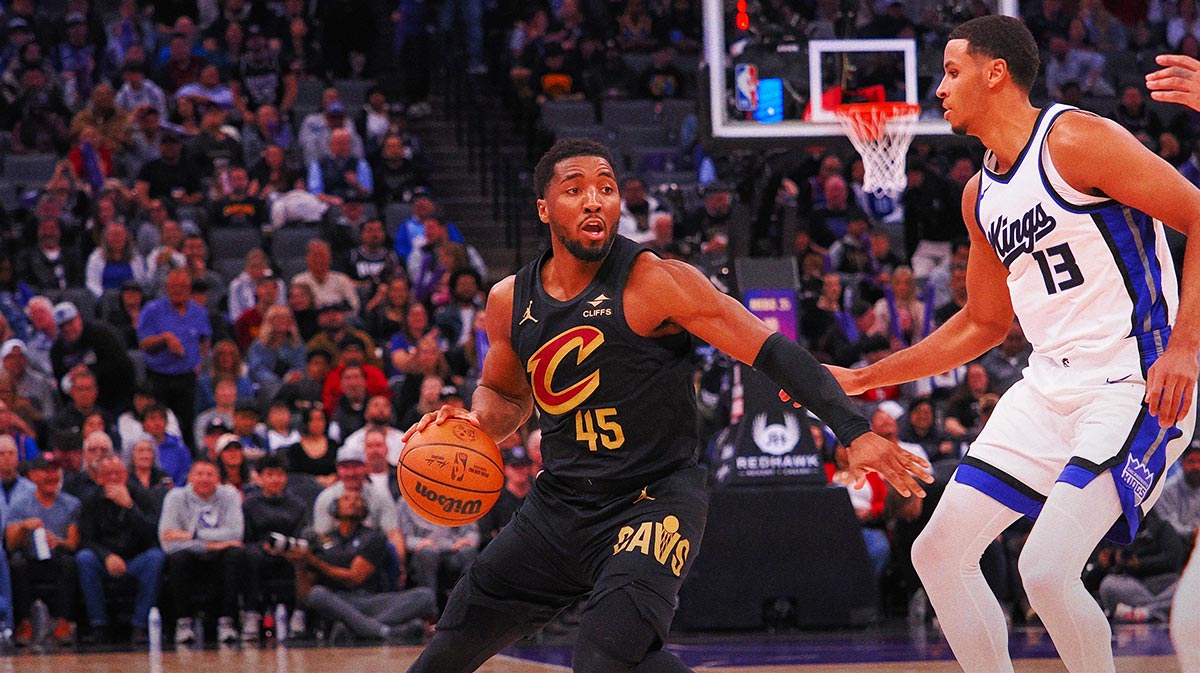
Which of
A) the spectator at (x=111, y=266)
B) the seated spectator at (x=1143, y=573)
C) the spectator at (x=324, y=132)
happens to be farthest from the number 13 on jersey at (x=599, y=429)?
the spectator at (x=324, y=132)

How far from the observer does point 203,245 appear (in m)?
13.6

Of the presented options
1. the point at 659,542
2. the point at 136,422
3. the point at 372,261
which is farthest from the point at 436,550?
the point at 659,542

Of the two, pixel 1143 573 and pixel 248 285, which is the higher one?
pixel 248 285

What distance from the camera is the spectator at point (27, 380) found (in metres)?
12.1

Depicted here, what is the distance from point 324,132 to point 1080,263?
12.2m

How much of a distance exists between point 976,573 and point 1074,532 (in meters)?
0.45

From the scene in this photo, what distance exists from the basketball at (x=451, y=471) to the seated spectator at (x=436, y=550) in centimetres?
599

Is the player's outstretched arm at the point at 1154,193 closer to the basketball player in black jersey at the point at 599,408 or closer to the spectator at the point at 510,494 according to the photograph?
the basketball player in black jersey at the point at 599,408

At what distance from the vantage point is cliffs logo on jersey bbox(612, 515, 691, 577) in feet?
14.8

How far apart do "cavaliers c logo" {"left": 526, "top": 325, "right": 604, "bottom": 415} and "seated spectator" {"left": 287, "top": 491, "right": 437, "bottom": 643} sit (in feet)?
19.7

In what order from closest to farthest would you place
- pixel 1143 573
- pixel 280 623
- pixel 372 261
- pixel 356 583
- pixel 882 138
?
pixel 882 138 → pixel 356 583 → pixel 280 623 → pixel 1143 573 → pixel 372 261

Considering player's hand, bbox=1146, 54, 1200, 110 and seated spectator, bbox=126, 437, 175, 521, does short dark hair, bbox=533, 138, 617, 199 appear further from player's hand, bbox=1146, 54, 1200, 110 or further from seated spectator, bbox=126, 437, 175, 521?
seated spectator, bbox=126, 437, 175, 521

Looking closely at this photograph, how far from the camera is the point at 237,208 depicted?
1474 centimetres

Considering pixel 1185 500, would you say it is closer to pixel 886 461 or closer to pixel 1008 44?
pixel 1008 44
